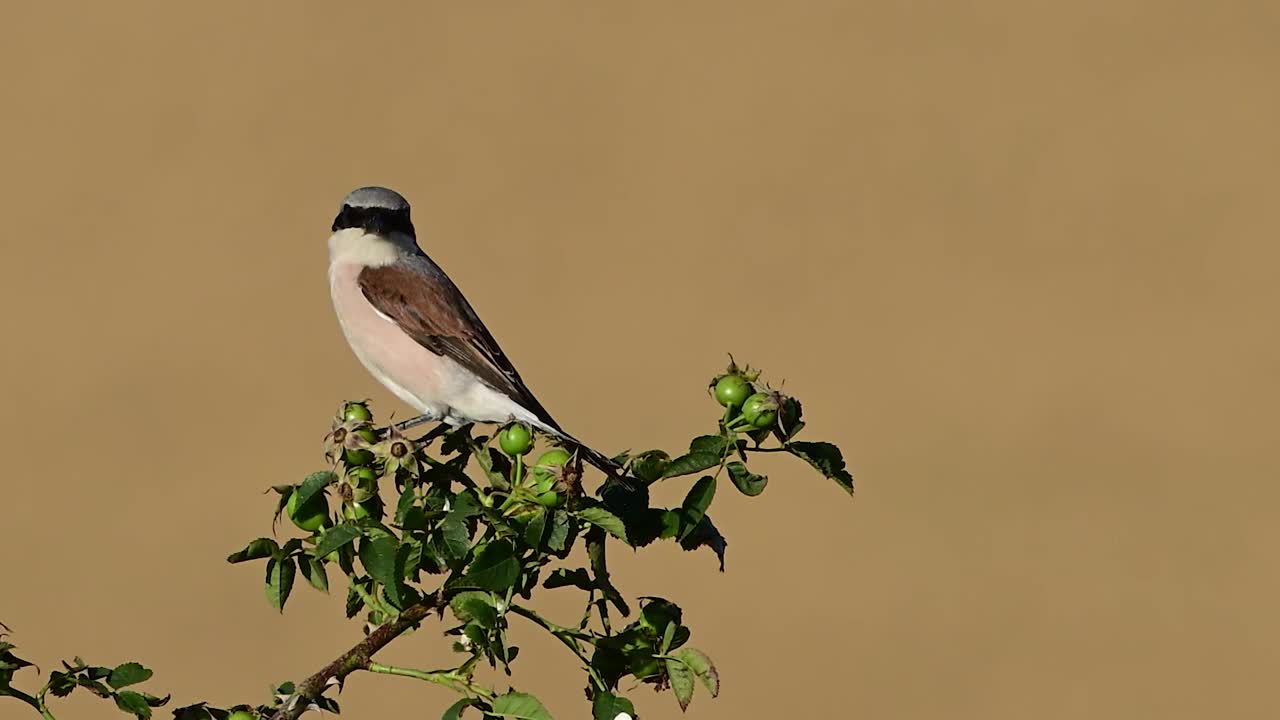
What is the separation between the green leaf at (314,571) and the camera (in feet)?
6.15

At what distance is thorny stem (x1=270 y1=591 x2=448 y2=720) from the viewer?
169 cm

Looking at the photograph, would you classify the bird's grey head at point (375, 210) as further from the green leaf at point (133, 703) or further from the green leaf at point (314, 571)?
the green leaf at point (133, 703)

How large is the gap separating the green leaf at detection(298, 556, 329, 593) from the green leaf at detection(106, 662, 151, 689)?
261 mm

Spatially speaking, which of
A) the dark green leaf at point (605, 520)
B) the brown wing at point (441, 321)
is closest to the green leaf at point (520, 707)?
the dark green leaf at point (605, 520)

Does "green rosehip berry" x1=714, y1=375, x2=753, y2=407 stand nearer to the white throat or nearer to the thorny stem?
the thorny stem

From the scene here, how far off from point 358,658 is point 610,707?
1.04 ft

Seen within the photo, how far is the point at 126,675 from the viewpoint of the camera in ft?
5.52

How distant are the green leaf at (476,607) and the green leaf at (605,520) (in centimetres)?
15

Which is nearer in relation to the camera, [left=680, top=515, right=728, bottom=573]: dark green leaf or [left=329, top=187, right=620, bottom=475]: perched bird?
[left=680, top=515, right=728, bottom=573]: dark green leaf

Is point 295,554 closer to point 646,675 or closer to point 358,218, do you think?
point 646,675

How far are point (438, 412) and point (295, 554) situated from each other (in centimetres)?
178

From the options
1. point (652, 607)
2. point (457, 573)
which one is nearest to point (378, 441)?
point (457, 573)

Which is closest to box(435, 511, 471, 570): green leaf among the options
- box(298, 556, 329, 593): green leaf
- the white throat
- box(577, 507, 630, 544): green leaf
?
box(577, 507, 630, 544): green leaf

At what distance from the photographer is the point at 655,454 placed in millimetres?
1858
